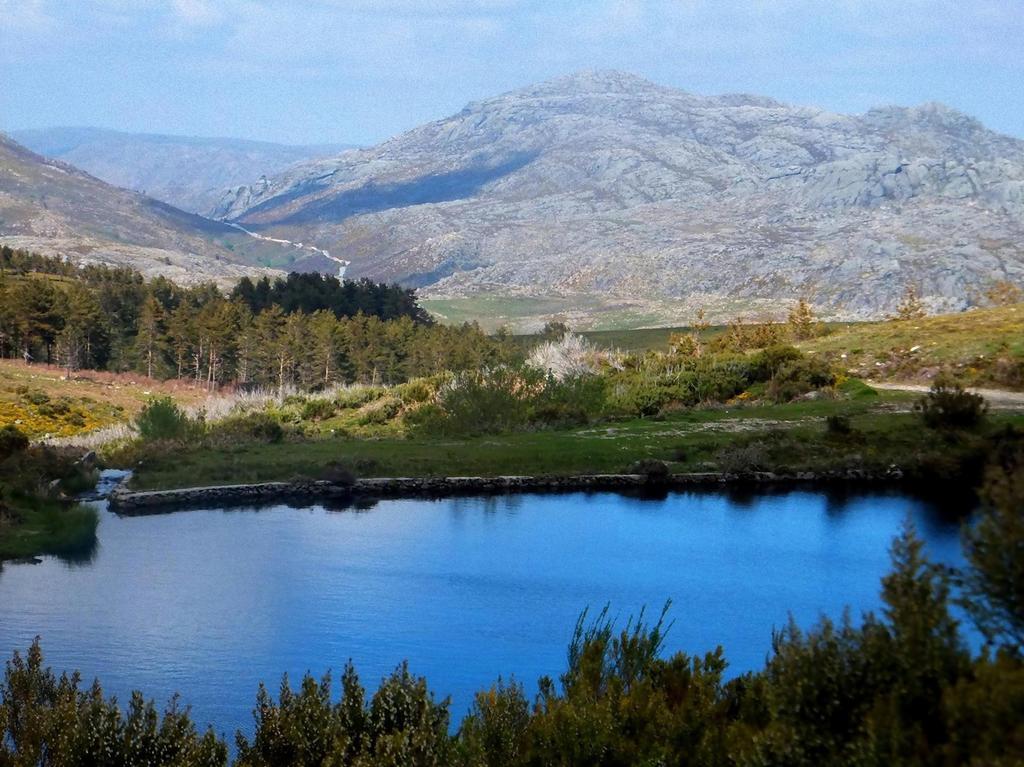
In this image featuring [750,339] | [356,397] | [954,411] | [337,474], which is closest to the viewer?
[337,474]

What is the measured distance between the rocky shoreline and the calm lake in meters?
1.44

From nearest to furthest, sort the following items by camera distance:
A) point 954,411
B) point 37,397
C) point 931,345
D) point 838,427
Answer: point 954,411
point 838,427
point 37,397
point 931,345

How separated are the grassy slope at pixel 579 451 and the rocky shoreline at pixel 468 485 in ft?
1.87

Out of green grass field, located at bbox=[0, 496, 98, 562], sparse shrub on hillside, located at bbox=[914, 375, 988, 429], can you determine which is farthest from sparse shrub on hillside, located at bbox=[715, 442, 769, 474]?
green grass field, located at bbox=[0, 496, 98, 562]

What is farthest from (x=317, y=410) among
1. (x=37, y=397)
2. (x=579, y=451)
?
(x=579, y=451)

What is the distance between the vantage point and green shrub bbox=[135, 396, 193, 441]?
154ft

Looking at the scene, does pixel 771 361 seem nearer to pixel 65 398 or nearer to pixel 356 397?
pixel 356 397

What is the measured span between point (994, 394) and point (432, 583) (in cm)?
3484

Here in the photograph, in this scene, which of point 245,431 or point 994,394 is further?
point 994,394

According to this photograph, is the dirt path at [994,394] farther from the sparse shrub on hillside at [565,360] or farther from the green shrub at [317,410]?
the green shrub at [317,410]

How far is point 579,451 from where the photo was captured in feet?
152

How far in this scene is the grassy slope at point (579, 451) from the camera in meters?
43.1

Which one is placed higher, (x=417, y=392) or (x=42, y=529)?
(x=417, y=392)

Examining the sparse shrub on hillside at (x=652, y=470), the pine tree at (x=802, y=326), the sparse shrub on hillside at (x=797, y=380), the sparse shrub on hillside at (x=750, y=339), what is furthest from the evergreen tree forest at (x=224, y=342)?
the sparse shrub on hillside at (x=652, y=470)
